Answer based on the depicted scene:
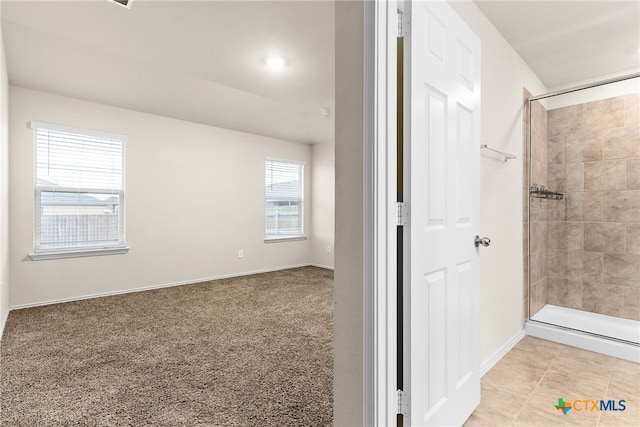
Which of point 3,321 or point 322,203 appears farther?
point 322,203

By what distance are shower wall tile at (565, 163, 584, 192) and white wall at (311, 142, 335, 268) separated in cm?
355

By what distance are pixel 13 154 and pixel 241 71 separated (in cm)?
260

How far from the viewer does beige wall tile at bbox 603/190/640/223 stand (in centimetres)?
306

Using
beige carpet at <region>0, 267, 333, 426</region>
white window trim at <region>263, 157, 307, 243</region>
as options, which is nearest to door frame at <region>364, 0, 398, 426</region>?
beige carpet at <region>0, 267, 333, 426</region>

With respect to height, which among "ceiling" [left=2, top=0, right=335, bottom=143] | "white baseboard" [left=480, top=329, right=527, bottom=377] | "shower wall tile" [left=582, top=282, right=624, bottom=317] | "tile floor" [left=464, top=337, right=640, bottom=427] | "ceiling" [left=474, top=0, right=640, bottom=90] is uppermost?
"ceiling" [left=2, top=0, right=335, bottom=143]

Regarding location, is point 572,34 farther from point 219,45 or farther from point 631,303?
point 219,45

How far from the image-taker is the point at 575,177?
3.41 meters

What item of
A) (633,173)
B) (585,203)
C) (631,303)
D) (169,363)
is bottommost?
(169,363)

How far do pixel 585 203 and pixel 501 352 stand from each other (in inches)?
77.4

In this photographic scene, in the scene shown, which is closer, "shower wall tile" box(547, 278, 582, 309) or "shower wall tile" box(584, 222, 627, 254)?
"shower wall tile" box(584, 222, 627, 254)

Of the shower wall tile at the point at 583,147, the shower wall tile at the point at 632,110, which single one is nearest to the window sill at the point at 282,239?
the shower wall tile at the point at 583,147

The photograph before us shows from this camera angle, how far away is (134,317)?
134 inches

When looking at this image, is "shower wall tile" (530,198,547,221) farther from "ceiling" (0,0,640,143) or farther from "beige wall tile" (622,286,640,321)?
"ceiling" (0,0,640,143)

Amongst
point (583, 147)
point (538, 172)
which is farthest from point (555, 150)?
point (538, 172)
